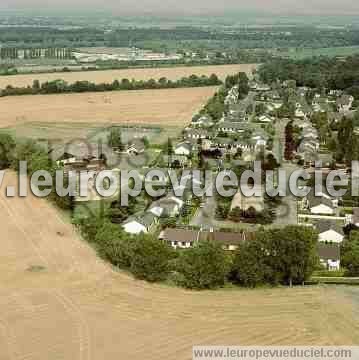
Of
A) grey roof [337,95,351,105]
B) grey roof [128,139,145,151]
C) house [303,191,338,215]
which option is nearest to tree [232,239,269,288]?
house [303,191,338,215]

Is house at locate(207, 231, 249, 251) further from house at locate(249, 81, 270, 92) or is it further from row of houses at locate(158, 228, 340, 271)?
house at locate(249, 81, 270, 92)

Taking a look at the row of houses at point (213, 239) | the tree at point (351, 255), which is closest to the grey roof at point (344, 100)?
the tree at point (351, 255)

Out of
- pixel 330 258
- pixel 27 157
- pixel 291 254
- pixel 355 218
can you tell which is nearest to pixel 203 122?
pixel 27 157

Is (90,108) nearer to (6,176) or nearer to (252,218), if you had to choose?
(6,176)

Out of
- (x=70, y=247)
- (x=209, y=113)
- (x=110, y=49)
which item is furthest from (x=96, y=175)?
(x=110, y=49)

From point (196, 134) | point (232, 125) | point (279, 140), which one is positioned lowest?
point (279, 140)

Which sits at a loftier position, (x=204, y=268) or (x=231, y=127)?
(x=231, y=127)

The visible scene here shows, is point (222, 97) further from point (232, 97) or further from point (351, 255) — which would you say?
point (351, 255)
